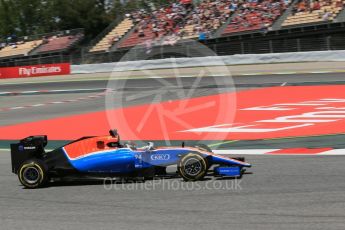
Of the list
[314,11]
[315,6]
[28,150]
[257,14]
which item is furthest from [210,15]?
[28,150]

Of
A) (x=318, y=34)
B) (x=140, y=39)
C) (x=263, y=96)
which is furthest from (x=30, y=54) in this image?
(x=263, y=96)

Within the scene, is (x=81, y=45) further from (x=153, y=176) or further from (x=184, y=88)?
(x=153, y=176)

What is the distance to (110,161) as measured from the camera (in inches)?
310

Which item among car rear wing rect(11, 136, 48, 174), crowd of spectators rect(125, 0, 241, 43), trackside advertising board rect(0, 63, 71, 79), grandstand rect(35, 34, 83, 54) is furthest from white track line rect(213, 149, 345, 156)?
grandstand rect(35, 34, 83, 54)

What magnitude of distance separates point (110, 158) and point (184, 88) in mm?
18763

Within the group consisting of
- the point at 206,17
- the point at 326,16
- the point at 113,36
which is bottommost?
the point at 326,16

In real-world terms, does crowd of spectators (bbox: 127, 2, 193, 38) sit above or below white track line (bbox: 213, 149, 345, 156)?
above

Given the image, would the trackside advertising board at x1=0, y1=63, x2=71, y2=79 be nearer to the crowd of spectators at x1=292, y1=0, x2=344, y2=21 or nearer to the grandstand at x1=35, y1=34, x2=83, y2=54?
the grandstand at x1=35, y1=34, x2=83, y2=54

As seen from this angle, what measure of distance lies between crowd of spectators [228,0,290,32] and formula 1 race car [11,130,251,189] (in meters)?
28.9

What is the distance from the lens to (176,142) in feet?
39.4

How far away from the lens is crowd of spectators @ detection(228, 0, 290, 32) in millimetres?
36500

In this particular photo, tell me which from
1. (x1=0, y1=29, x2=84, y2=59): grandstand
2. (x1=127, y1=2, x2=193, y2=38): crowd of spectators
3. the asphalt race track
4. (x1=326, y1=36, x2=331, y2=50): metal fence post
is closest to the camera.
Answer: the asphalt race track

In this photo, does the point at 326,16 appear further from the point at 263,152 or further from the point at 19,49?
the point at 19,49

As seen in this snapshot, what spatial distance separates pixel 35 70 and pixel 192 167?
36.3 metres
